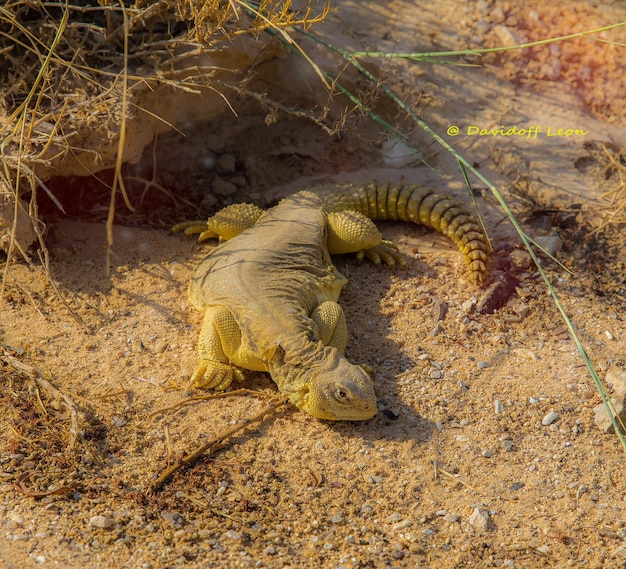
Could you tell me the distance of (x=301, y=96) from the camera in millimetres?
7312

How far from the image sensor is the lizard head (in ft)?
15.6

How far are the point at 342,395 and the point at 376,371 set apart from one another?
0.64 m

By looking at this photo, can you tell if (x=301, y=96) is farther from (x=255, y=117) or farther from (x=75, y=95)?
(x=75, y=95)

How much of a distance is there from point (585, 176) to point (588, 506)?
3735 mm

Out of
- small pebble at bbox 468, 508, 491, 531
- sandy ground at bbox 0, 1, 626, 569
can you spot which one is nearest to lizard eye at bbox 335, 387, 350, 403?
sandy ground at bbox 0, 1, 626, 569

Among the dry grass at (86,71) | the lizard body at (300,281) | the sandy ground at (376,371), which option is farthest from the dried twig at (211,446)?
the dry grass at (86,71)

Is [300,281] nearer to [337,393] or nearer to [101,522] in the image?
[337,393]

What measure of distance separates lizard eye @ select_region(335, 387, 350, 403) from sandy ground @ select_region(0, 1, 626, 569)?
0.84 ft

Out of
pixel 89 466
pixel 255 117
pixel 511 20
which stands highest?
pixel 511 20

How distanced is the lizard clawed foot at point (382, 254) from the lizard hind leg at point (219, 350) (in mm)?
1659

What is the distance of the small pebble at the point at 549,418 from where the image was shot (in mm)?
4910

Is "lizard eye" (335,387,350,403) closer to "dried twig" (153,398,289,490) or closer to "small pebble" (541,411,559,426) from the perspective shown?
"dried twig" (153,398,289,490)

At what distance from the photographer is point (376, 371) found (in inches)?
209

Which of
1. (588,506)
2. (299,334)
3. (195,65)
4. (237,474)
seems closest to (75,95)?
(195,65)
